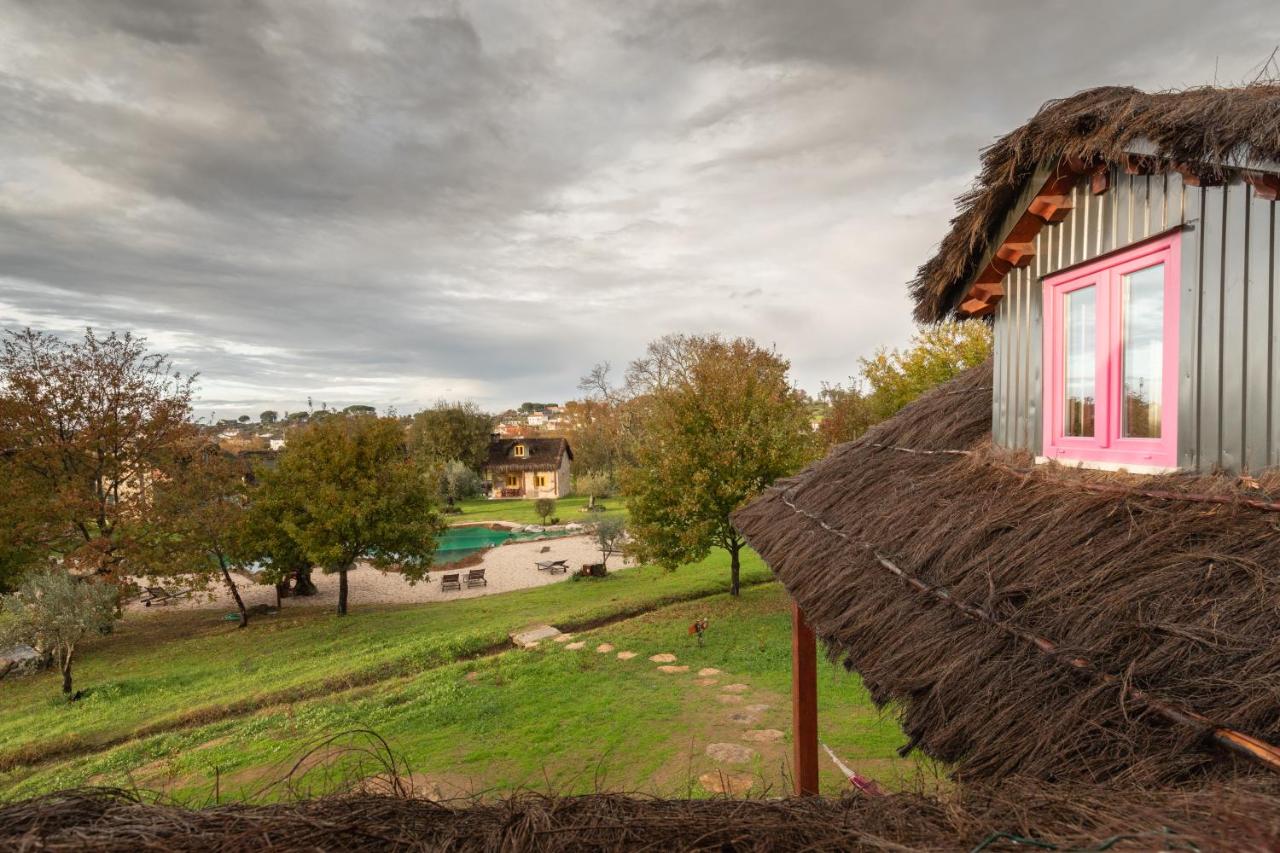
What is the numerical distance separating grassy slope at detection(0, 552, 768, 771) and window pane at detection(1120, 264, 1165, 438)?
13884 mm

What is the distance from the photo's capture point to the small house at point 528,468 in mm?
56156

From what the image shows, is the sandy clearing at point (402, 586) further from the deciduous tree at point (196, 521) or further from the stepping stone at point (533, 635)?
the stepping stone at point (533, 635)

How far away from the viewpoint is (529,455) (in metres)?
57.4

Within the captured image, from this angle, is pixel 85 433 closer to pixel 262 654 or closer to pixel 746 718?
pixel 262 654

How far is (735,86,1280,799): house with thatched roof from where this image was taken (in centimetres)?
190

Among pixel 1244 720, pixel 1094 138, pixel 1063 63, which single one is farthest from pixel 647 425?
pixel 1244 720

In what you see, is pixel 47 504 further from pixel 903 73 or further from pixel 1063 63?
pixel 1063 63

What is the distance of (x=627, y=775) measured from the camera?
7.81 m

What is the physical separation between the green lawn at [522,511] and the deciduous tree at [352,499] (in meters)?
16.8

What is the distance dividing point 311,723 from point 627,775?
6.12m

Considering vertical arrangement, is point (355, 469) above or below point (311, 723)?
above

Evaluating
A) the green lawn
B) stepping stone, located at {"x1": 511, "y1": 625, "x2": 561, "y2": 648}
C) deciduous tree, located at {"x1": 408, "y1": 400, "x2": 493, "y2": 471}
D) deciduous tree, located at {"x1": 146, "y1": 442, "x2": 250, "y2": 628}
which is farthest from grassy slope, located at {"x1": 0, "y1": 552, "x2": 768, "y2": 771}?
deciduous tree, located at {"x1": 408, "y1": 400, "x2": 493, "y2": 471}

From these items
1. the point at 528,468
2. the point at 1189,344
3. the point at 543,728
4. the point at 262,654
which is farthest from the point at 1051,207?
the point at 528,468

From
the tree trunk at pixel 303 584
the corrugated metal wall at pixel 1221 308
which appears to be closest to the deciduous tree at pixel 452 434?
the tree trunk at pixel 303 584
